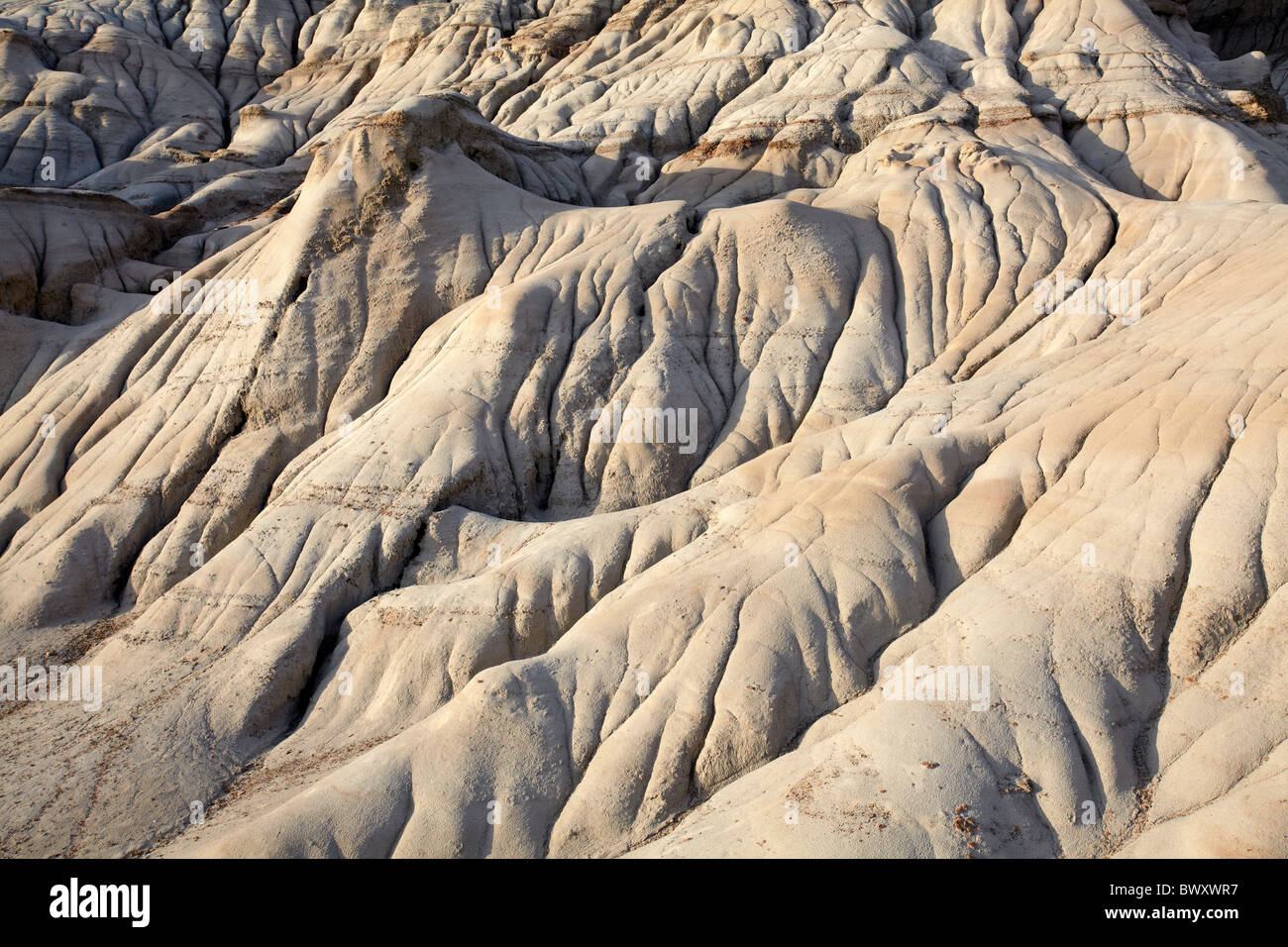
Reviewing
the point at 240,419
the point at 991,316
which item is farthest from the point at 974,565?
the point at 240,419

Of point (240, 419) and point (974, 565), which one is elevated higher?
point (974, 565)

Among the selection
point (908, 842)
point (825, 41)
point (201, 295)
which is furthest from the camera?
point (825, 41)

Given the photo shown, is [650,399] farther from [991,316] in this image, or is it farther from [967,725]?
[967,725]

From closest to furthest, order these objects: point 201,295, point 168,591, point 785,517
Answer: point 785,517
point 168,591
point 201,295

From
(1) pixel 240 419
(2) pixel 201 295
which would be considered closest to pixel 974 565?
(1) pixel 240 419

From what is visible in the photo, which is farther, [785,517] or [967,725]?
[785,517]
